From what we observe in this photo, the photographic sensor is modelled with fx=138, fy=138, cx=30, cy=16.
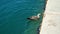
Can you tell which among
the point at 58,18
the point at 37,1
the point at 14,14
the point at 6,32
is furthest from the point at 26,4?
the point at 58,18

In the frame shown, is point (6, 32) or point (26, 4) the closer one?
point (6, 32)

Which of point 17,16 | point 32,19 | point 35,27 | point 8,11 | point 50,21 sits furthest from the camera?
point 8,11

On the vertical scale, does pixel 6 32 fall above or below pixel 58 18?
below

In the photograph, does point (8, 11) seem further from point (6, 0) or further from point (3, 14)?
point (6, 0)

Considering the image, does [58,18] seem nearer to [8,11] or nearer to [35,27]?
[35,27]

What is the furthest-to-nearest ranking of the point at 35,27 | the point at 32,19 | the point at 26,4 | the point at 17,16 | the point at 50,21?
the point at 26,4
the point at 17,16
the point at 32,19
the point at 35,27
the point at 50,21

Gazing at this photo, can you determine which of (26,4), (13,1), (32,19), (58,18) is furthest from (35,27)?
(13,1)
